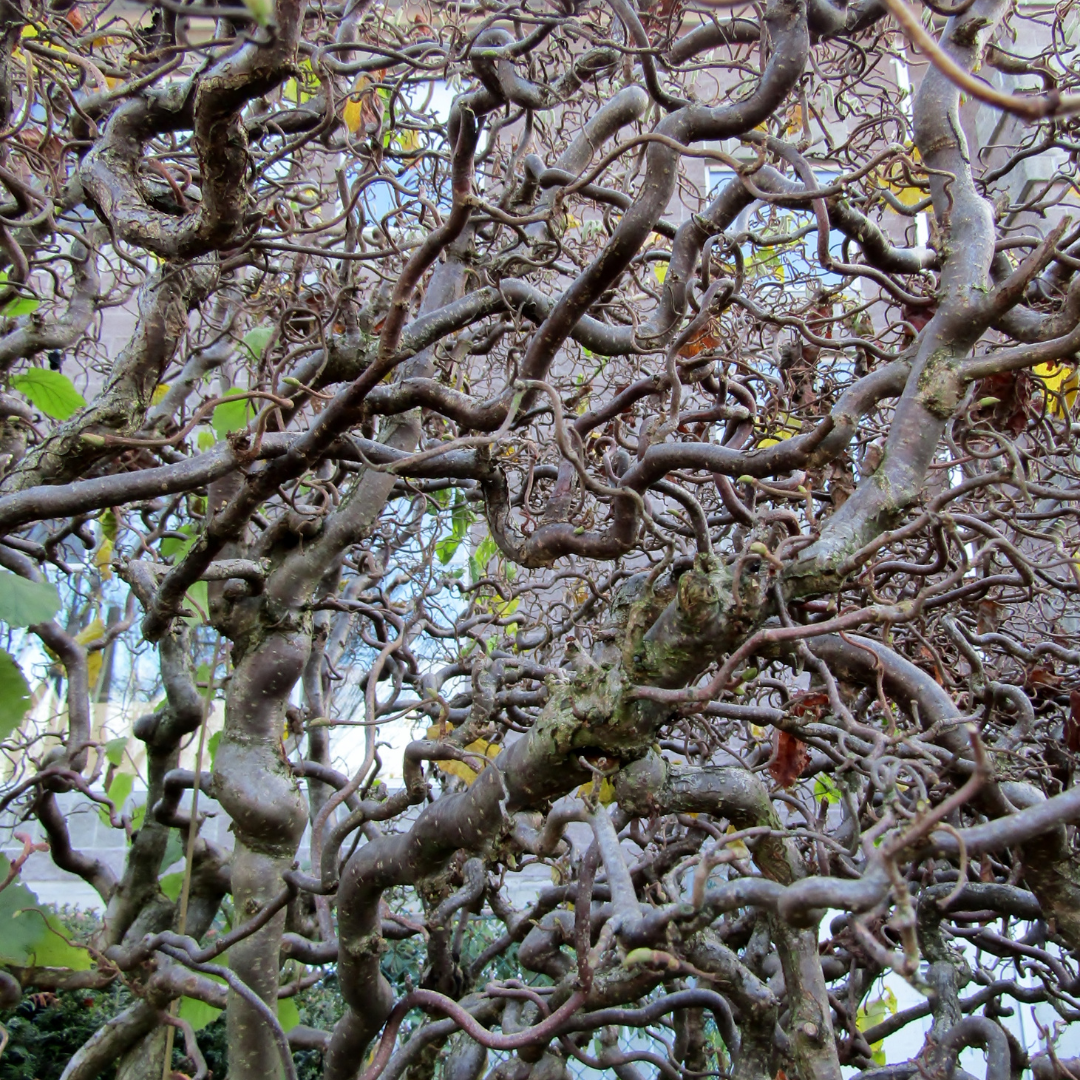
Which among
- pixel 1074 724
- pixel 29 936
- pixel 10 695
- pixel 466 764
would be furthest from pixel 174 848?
pixel 1074 724

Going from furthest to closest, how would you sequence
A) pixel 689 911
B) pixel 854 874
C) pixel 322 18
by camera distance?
1. pixel 322 18
2. pixel 854 874
3. pixel 689 911

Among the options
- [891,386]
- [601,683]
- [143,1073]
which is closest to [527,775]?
[601,683]

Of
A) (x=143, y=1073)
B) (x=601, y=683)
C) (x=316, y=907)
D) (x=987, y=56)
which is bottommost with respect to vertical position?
(x=143, y=1073)

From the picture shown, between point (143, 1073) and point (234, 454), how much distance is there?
2673 mm

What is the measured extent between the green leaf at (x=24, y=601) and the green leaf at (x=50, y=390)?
2.56 ft

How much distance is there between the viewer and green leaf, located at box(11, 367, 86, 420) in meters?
3.04

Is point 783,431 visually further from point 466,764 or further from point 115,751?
point 115,751

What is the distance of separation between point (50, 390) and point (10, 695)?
3.78ft

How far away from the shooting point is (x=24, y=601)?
2.38 m

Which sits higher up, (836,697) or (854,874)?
(836,697)

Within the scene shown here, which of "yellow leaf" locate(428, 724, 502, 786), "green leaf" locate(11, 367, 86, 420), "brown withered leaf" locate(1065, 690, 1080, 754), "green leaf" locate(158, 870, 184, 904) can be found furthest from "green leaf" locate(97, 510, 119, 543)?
→ "brown withered leaf" locate(1065, 690, 1080, 754)

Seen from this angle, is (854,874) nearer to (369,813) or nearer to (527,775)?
(527,775)

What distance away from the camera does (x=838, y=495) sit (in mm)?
2100

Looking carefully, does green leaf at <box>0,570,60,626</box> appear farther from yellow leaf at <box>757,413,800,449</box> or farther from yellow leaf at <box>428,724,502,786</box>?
yellow leaf at <box>757,413,800,449</box>
